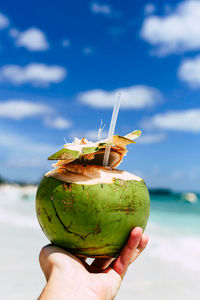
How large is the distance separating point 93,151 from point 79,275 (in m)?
0.68

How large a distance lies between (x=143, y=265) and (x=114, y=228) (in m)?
5.18

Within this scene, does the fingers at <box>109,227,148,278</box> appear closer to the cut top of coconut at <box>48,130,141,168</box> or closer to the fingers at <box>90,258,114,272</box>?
the fingers at <box>90,258,114,272</box>

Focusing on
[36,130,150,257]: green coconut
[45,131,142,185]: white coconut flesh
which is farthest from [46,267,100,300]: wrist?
[45,131,142,185]: white coconut flesh

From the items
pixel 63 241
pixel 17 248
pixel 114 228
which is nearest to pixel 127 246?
pixel 114 228

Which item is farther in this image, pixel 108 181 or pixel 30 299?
pixel 30 299

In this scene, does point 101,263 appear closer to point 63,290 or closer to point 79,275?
point 79,275

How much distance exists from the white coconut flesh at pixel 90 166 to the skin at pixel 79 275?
346 millimetres

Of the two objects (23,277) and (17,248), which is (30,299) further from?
(17,248)

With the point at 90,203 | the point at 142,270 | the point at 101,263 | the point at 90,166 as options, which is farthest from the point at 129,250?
the point at 142,270

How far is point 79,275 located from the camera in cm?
182

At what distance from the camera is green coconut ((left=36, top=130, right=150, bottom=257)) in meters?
1.78

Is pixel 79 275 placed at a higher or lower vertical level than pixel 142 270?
higher

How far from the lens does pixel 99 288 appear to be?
6.01 feet

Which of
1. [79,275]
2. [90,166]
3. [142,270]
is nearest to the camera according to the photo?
[79,275]
